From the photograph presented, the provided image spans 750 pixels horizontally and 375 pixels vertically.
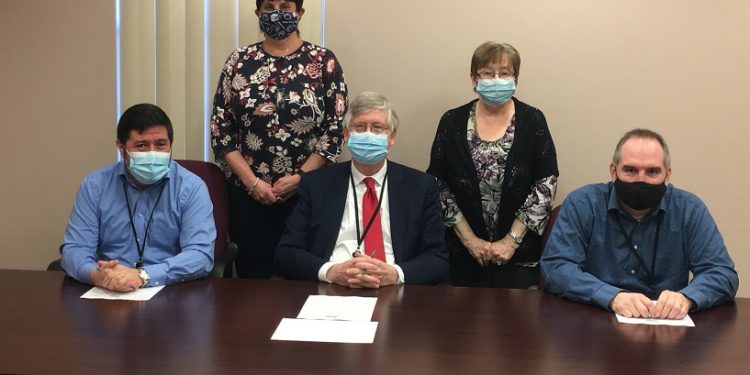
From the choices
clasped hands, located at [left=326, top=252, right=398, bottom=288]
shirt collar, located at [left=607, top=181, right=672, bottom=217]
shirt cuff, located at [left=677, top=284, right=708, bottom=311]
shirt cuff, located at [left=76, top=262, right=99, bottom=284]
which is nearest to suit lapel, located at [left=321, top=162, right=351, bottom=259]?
clasped hands, located at [left=326, top=252, right=398, bottom=288]

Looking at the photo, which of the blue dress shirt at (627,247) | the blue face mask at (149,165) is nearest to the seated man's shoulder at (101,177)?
the blue face mask at (149,165)

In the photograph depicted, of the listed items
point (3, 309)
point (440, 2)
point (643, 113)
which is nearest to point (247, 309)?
point (3, 309)

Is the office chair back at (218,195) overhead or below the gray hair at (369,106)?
below

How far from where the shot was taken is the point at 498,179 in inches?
127

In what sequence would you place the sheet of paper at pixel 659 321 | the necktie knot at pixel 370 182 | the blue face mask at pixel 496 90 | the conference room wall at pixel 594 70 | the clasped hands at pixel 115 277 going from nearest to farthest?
the sheet of paper at pixel 659 321
the clasped hands at pixel 115 277
the necktie knot at pixel 370 182
the blue face mask at pixel 496 90
the conference room wall at pixel 594 70

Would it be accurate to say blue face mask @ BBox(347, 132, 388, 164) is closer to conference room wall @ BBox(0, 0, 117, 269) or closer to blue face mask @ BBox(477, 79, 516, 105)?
blue face mask @ BBox(477, 79, 516, 105)

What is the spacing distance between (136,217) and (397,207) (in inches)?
39.7

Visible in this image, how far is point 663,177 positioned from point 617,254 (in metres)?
0.31

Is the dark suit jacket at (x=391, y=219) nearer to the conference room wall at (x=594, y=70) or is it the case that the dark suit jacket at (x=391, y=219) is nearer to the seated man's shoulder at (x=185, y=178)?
the seated man's shoulder at (x=185, y=178)

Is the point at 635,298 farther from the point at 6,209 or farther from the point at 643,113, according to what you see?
the point at 6,209

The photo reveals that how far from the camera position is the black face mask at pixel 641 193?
2477mm

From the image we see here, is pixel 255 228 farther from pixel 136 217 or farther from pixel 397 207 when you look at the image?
pixel 397 207

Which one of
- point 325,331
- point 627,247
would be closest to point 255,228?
point 325,331

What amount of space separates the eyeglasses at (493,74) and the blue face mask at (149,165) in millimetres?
1379
